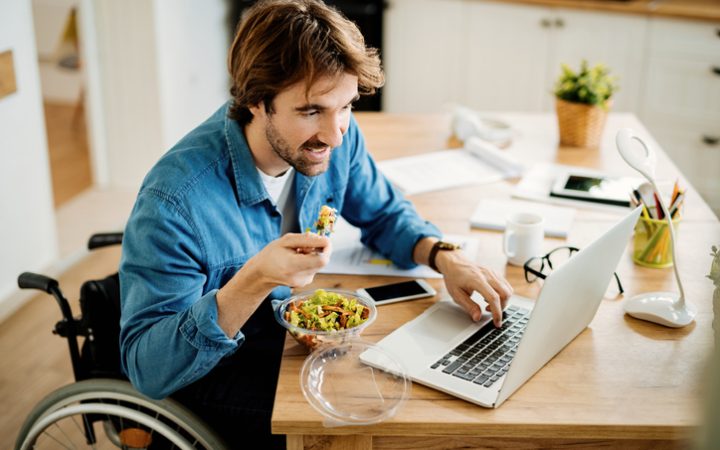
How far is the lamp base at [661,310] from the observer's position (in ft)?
5.09

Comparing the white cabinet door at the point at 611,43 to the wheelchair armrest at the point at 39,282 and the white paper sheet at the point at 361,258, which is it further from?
the wheelchair armrest at the point at 39,282

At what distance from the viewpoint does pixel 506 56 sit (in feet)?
14.6

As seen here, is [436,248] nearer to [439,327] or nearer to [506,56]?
[439,327]

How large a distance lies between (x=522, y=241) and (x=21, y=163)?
6.89 ft

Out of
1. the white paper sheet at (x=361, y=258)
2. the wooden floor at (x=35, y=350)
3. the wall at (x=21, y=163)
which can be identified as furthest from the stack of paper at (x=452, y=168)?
the wall at (x=21, y=163)

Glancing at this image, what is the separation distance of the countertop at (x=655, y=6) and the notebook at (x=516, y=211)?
227cm

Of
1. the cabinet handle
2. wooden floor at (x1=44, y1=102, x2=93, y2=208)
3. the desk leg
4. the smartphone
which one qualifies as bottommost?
wooden floor at (x1=44, y1=102, x2=93, y2=208)

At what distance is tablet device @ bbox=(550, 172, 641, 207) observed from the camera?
217 cm

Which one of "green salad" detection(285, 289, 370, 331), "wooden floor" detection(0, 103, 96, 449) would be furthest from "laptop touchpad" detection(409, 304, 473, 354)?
"wooden floor" detection(0, 103, 96, 449)

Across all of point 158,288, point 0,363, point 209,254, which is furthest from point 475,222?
point 0,363

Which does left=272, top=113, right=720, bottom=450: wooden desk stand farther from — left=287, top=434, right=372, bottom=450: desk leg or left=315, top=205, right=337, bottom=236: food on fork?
left=315, top=205, right=337, bottom=236: food on fork

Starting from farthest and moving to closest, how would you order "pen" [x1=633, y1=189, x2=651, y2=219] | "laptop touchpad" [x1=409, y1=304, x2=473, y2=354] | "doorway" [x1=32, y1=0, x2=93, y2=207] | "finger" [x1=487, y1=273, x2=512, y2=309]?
1. "doorway" [x1=32, y1=0, x2=93, y2=207]
2. "pen" [x1=633, y1=189, x2=651, y2=219]
3. "finger" [x1=487, y1=273, x2=512, y2=309]
4. "laptop touchpad" [x1=409, y1=304, x2=473, y2=354]

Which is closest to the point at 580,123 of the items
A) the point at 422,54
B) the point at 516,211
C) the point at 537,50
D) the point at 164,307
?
the point at 516,211

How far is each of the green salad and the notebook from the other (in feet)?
1.99
